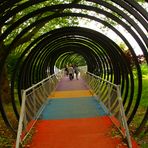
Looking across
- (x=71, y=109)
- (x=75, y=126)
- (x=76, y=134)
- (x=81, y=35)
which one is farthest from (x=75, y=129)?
(x=81, y=35)

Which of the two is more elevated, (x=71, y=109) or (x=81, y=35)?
(x=81, y=35)

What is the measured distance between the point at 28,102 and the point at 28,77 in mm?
6170

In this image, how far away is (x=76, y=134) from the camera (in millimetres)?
9336

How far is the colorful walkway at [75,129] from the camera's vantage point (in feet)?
27.3

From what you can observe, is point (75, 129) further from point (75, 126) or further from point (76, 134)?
point (76, 134)

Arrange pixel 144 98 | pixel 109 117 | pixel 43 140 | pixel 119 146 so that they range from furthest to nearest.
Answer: pixel 144 98, pixel 109 117, pixel 43 140, pixel 119 146

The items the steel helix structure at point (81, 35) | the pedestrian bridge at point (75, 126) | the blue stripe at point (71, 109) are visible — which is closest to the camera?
the pedestrian bridge at point (75, 126)

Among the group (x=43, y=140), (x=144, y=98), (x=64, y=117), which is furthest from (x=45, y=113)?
(x=144, y=98)

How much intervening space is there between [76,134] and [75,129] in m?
0.70

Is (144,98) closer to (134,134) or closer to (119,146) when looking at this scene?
(134,134)

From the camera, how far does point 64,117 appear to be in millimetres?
12219

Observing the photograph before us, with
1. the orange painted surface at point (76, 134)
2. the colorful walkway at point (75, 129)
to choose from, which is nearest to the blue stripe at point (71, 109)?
the colorful walkway at point (75, 129)

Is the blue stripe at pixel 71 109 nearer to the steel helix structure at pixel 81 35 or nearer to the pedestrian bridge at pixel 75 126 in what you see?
the pedestrian bridge at pixel 75 126

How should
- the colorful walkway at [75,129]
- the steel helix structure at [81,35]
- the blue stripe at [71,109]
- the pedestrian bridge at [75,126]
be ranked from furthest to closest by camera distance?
the blue stripe at [71,109] → the steel helix structure at [81,35] → the colorful walkway at [75,129] → the pedestrian bridge at [75,126]
